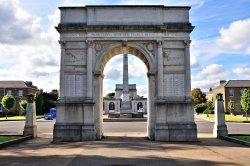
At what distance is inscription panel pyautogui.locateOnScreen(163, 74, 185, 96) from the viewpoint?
19141 mm

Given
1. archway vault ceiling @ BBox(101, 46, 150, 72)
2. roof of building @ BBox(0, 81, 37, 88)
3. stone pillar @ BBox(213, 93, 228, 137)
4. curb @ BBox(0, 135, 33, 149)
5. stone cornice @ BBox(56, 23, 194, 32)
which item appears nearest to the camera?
curb @ BBox(0, 135, 33, 149)

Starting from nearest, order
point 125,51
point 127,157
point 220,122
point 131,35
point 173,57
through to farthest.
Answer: point 127,157
point 131,35
point 173,57
point 220,122
point 125,51

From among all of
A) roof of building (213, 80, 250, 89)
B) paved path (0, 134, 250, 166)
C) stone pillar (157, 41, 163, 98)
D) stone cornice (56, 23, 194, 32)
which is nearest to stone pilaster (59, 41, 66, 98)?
stone cornice (56, 23, 194, 32)

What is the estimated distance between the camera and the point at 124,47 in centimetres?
1972

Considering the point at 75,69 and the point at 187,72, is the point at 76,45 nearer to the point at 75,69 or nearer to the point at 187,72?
the point at 75,69

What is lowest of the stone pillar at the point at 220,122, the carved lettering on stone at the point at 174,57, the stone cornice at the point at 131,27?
the stone pillar at the point at 220,122

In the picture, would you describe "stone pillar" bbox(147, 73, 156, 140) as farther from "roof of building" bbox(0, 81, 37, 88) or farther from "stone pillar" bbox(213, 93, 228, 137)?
"roof of building" bbox(0, 81, 37, 88)

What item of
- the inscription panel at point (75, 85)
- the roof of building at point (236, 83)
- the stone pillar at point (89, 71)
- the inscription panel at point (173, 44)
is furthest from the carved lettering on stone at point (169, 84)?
the roof of building at point (236, 83)

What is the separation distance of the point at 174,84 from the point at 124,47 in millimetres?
4161

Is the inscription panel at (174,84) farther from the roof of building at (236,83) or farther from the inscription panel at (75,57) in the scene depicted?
the roof of building at (236,83)

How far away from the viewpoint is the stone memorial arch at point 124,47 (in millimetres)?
18781

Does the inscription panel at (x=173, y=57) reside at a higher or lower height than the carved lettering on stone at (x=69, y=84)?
higher

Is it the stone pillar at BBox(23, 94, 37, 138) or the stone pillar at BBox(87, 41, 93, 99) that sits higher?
the stone pillar at BBox(87, 41, 93, 99)

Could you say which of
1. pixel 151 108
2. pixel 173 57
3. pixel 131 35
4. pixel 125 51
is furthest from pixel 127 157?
pixel 125 51
